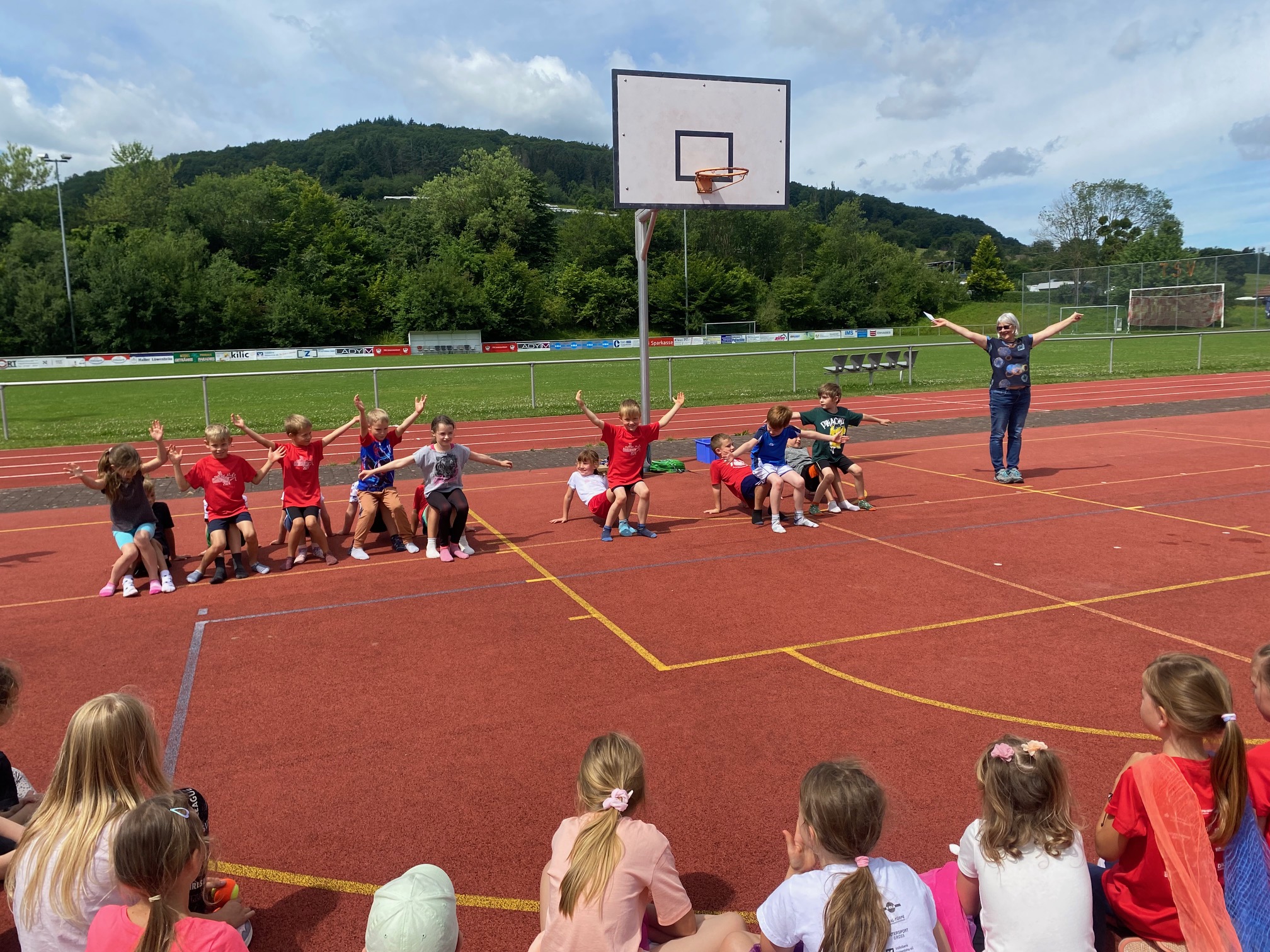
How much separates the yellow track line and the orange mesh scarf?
3571 millimetres

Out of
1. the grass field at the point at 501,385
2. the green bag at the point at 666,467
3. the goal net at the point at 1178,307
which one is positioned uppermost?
the goal net at the point at 1178,307

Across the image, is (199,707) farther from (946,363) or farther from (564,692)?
(946,363)

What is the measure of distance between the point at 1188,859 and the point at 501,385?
2924cm

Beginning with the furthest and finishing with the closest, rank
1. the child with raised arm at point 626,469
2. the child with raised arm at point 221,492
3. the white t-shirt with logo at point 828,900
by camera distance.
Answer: the child with raised arm at point 626,469 → the child with raised arm at point 221,492 → the white t-shirt with logo at point 828,900

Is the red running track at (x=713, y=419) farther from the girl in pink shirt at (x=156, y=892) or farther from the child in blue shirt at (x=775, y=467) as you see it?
the girl in pink shirt at (x=156, y=892)

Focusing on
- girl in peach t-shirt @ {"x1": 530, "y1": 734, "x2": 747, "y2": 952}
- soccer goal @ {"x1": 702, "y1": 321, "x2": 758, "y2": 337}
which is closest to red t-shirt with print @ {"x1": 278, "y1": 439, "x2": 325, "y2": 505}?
girl in peach t-shirt @ {"x1": 530, "y1": 734, "x2": 747, "y2": 952}

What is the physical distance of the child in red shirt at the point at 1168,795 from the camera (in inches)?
113

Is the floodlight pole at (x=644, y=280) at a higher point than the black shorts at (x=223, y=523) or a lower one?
higher

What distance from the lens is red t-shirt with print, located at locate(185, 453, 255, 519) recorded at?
867 centimetres

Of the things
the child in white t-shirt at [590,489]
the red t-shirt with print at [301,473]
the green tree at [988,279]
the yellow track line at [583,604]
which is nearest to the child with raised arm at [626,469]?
the child in white t-shirt at [590,489]

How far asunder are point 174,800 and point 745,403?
70.1 feet

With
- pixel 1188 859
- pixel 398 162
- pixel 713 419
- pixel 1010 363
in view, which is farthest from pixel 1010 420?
pixel 398 162

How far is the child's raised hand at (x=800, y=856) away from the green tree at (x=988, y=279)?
3987 inches

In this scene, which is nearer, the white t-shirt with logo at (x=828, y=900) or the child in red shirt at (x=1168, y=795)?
the white t-shirt with logo at (x=828, y=900)
